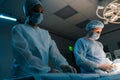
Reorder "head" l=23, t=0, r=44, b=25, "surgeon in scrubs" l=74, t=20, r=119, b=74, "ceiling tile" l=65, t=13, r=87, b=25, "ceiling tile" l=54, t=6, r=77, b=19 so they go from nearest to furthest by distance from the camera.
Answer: "head" l=23, t=0, r=44, b=25, "surgeon in scrubs" l=74, t=20, r=119, b=74, "ceiling tile" l=54, t=6, r=77, b=19, "ceiling tile" l=65, t=13, r=87, b=25

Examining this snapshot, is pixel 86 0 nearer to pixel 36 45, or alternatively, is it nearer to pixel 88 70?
pixel 88 70

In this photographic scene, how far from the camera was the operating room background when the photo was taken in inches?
142

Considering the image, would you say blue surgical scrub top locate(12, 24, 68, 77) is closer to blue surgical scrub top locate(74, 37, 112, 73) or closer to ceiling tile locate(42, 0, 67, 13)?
blue surgical scrub top locate(74, 37, 112, 73)

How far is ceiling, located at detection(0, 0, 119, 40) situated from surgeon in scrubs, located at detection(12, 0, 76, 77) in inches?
74.4

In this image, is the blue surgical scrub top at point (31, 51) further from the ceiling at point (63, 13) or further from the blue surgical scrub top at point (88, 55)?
the ceiling at point (63, 13)

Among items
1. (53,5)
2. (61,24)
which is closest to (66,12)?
(53,5)

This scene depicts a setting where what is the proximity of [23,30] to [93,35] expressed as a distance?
1324mm

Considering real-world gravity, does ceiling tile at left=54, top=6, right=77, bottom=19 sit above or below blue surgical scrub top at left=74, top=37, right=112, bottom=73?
above

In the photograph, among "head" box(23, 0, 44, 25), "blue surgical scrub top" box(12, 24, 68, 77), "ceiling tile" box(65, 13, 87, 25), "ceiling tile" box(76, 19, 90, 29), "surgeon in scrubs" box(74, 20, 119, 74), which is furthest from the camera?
"ceiling tile" box(76, 19, 90, 29)

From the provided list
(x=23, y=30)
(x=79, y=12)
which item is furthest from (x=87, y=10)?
(x=23, y=30)

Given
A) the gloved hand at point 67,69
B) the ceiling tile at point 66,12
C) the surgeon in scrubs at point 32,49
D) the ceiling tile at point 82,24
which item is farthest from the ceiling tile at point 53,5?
the gloved hand at point 67,69

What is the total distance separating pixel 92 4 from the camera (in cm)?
392

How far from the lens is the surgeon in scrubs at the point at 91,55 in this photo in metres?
2.05

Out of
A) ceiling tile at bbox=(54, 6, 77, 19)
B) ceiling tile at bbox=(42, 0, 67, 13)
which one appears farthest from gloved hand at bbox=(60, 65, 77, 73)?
ceiling tile at bbox=(54, 6, 77, 19)
